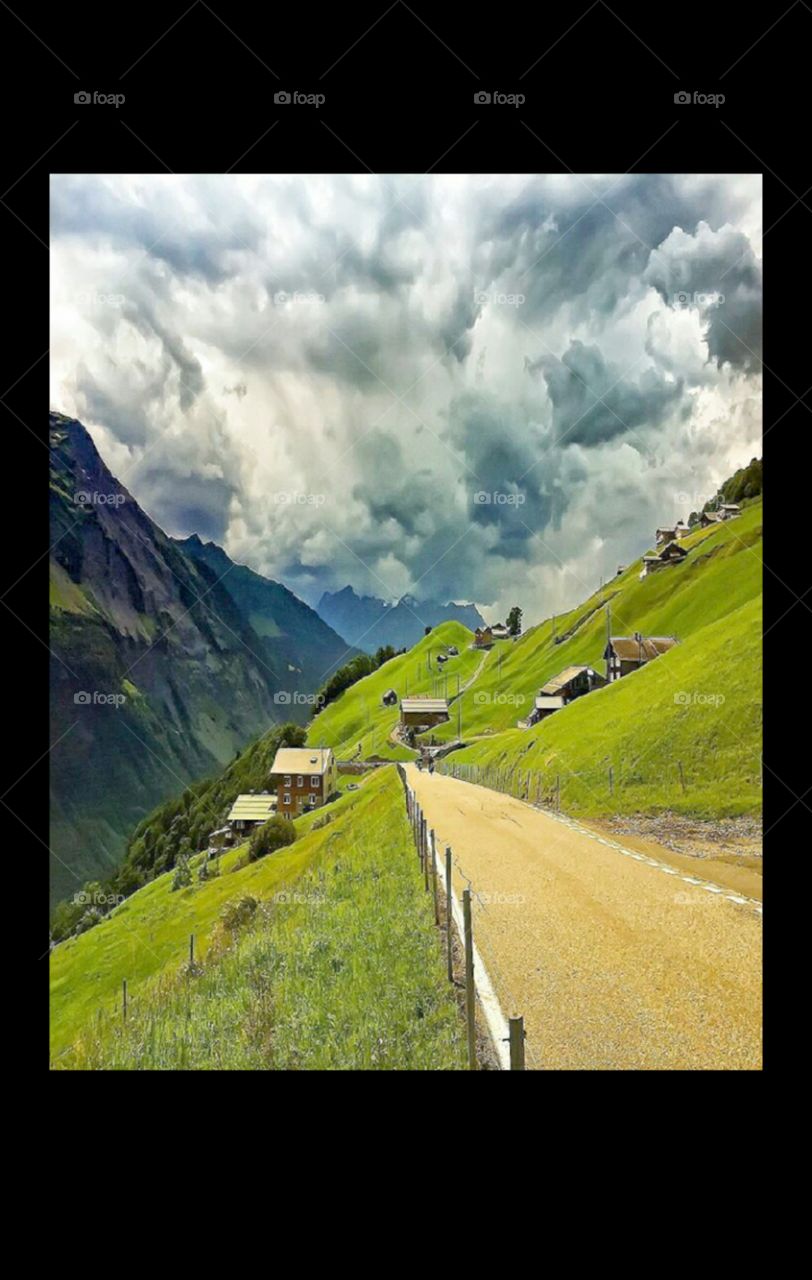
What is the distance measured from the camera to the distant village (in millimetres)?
17062

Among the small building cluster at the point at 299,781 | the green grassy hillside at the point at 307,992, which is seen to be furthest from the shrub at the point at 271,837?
the green grassy hillside at the point at 307,992

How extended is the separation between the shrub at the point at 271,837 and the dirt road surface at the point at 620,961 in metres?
7.67

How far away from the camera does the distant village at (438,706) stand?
17062 millimetres

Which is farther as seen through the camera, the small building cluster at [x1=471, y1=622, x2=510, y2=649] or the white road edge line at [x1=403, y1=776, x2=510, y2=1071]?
the small building cluster at [x1=471, y1=622, x2=510, y2=649]

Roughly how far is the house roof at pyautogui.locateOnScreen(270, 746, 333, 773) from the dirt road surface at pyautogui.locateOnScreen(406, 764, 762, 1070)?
7290mm

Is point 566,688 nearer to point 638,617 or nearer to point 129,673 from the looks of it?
point 638,617

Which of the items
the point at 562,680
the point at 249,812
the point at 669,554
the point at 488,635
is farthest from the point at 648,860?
the point at 488,635

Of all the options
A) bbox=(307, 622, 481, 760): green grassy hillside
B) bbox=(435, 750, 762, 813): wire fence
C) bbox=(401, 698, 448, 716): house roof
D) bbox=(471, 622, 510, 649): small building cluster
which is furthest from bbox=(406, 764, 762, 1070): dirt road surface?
bbox=(471, 622, 510, 649): small building cluster

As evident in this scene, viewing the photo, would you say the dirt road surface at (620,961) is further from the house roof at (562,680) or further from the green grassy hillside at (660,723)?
the house roof at (562,680)

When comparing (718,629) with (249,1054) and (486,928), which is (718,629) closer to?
(486,928)

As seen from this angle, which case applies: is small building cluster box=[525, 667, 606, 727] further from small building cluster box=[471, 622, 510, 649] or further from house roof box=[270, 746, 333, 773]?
house roof box=[270, 746, 333, 773]

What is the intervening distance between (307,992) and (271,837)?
10782 mm
